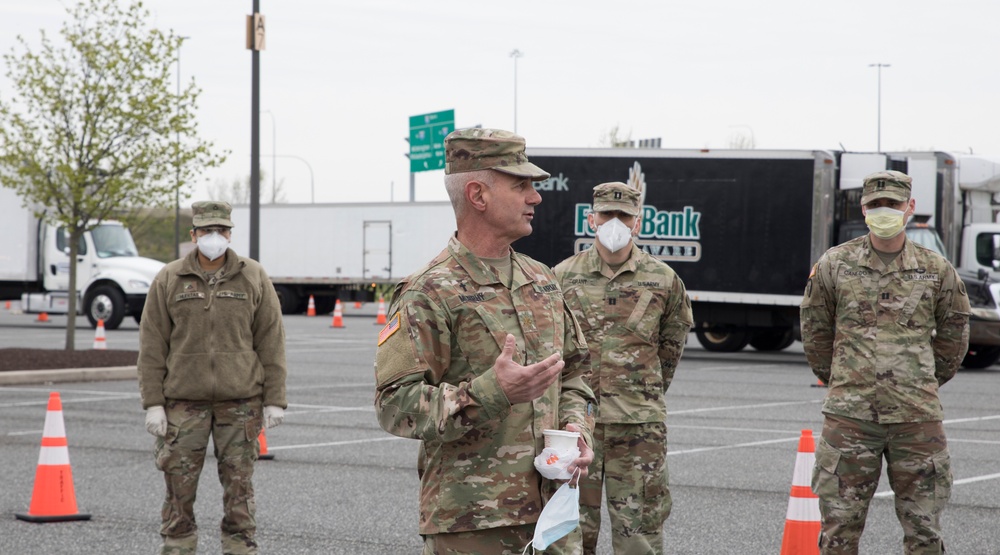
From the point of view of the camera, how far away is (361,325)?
32.9 meters

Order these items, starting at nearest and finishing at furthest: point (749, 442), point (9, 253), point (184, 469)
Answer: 1. point (184, 469)
2. point (749, 442)
3. point (9, 253)

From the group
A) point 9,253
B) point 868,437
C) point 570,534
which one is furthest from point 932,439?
point 9,253

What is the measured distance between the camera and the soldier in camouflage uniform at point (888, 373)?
5.71m

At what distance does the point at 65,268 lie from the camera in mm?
28656

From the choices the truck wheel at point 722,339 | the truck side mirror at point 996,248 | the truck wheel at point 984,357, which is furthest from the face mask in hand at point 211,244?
the truck wheel at point 722,339

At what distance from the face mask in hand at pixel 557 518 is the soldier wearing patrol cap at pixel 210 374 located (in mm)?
3056

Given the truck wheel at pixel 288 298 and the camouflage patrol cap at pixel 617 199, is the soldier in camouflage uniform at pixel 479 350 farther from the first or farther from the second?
the truck wheel at pixel 288 298

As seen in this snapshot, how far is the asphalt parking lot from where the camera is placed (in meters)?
7.52

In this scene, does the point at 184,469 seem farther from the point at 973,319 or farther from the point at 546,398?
the point at 973,319

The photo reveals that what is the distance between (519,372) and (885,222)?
307cm

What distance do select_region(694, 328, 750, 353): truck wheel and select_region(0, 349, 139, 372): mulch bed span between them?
420 inches

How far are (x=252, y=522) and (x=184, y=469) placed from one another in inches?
17.3

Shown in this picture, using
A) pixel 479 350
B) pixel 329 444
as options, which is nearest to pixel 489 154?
pixel 479 350

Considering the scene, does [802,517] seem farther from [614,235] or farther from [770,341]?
[770,341]
